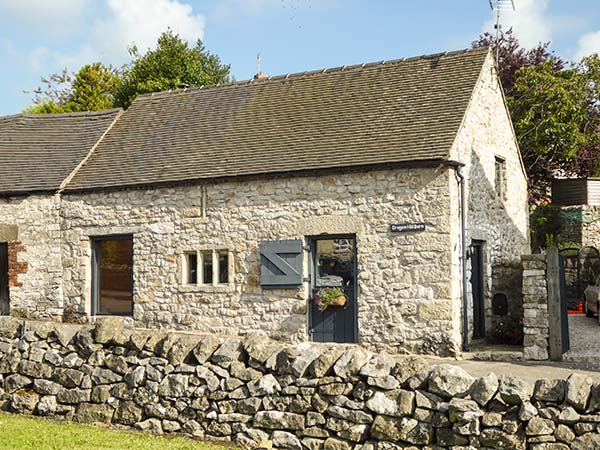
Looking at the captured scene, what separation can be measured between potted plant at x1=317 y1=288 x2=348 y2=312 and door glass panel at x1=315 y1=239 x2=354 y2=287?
0.82ft

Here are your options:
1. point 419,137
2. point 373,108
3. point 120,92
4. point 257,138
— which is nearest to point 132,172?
point 257,138

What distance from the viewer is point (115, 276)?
52.9 ft

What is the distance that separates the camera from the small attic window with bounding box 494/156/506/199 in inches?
647

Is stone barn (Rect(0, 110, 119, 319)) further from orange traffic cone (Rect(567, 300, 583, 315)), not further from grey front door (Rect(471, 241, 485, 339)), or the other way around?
orange traffic cone (Rect(567, 300, 583, 315))

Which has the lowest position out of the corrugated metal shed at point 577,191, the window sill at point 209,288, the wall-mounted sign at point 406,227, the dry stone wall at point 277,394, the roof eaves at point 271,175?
the dry stone wall at point 277,394

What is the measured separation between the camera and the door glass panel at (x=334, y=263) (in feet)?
45.4

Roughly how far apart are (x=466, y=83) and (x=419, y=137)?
1795 millimetres

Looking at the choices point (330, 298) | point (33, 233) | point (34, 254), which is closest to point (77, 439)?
point (330, 298)

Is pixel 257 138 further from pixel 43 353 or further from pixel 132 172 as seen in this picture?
pixel 43 353

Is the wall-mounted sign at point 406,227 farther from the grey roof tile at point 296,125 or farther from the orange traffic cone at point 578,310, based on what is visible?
the orange traffic cone at point 578,310

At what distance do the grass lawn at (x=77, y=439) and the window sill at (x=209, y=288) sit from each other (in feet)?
19.1

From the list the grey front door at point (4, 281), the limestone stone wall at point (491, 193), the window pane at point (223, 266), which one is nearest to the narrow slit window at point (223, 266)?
the window pane at point (223, 266)

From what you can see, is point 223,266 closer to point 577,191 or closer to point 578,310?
point 578,310

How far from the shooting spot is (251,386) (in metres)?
8.17
